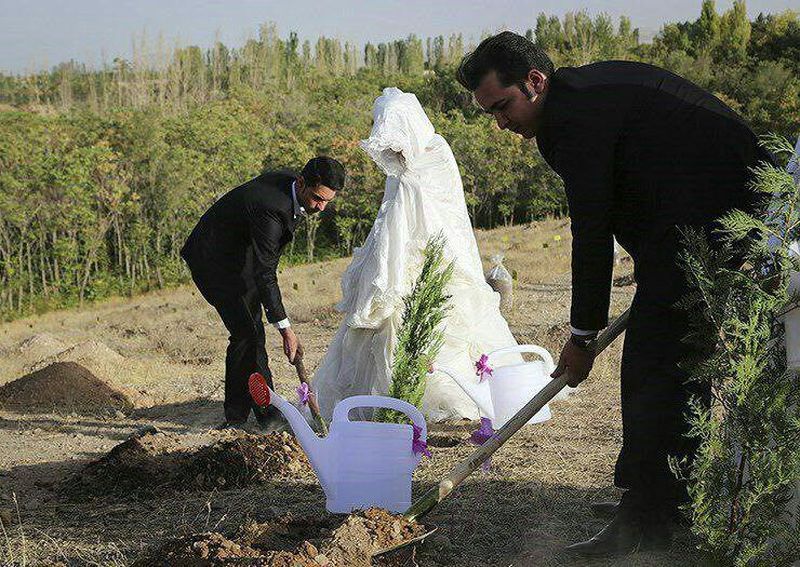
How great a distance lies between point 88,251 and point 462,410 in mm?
17580

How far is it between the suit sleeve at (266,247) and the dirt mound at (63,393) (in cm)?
276

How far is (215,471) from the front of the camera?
4906mm

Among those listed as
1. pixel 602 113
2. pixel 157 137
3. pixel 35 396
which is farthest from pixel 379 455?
pixel 157 137

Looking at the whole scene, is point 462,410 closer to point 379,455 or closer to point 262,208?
point 262,208

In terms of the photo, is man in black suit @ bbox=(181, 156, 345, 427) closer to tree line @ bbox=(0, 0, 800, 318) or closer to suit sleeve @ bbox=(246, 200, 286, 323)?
suit sleeve @ bbox=(246, 200, 286, 323)

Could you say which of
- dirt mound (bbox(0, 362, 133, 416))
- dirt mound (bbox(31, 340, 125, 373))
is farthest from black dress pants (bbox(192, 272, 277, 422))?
dirt mound (bbox(31, 340, 125, 373))

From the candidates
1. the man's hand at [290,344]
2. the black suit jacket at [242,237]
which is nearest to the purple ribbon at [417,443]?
the man's hand at [290,344]

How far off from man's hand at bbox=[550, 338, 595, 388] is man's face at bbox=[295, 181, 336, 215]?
2.67 meters

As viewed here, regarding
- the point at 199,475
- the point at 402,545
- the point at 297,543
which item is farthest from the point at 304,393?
the point at 402,545

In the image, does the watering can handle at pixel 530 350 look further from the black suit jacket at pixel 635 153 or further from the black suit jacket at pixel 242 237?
the black suit jacket at pixel 635 153

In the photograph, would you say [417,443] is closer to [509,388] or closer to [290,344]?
[509,388]

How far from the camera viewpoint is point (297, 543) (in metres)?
3.33

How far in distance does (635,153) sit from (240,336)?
378cm

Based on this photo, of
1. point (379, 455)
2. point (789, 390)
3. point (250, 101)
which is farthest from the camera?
point (250, 101)
